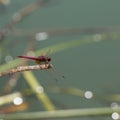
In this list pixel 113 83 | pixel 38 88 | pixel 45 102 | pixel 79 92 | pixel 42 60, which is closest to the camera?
pixel 42 60

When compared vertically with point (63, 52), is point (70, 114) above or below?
below

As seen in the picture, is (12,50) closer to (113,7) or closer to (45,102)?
(45,102)

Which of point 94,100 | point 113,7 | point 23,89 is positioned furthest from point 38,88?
point 113,7

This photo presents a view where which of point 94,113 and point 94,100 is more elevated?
point 94,100

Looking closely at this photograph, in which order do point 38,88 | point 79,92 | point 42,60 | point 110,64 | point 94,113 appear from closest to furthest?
point 42,60
point 94,113
point 38,88
point 79,92
point 110,64

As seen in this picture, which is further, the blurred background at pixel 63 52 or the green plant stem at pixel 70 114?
the blurred background at pixel 63 52

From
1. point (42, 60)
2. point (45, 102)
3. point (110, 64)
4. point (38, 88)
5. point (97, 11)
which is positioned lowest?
point (42, 60)

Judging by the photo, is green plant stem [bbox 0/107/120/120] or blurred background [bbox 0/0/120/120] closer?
green plant stem [bbox 0/107/120/120]

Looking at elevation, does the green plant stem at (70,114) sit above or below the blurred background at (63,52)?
below
